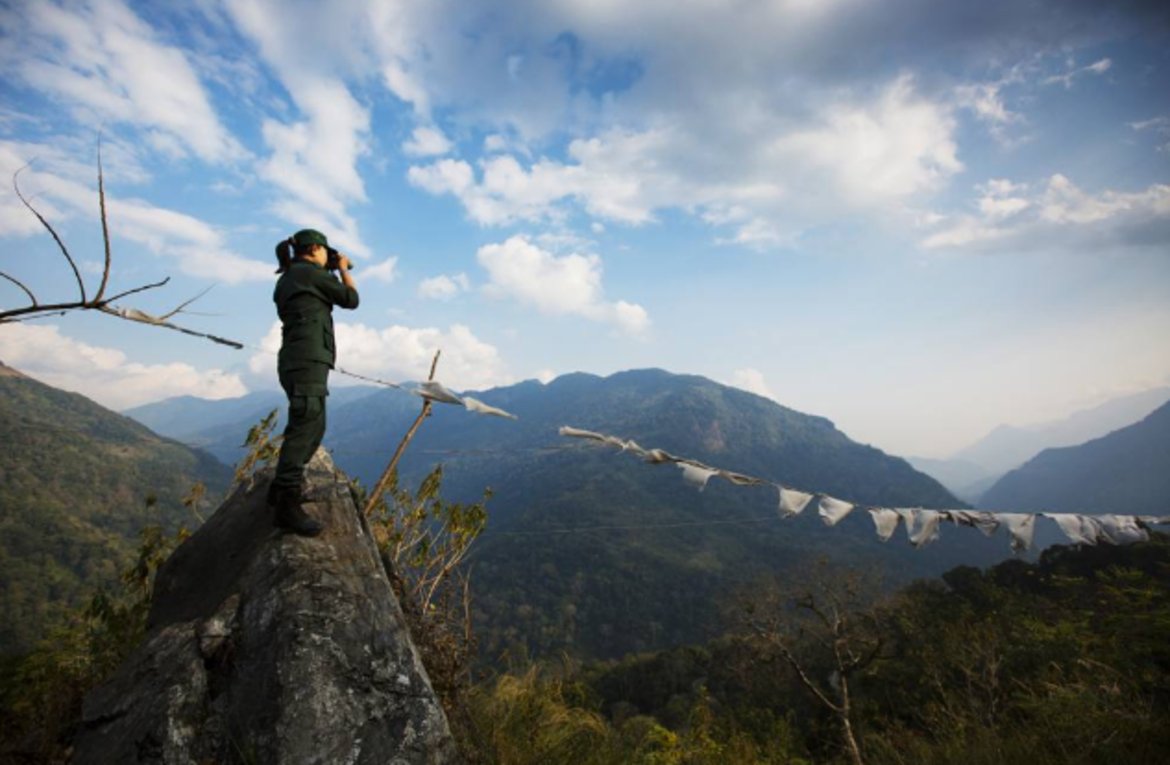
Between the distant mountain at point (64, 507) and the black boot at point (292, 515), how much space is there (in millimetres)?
70209

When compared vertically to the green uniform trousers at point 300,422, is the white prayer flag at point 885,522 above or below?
below

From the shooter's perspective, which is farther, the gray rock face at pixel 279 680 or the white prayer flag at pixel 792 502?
the white prayer flag at pixel 792 502

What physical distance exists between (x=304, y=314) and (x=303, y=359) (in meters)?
0.38

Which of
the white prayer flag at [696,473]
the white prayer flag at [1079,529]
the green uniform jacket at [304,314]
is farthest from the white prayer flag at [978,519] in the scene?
the green uniform jacket at [304,314]

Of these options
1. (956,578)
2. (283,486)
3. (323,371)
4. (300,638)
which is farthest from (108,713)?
(956,578)

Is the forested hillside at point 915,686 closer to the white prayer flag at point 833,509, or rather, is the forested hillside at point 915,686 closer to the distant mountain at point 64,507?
the white prayer flag at point 833,509

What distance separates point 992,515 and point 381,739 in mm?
5699

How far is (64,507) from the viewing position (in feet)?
365

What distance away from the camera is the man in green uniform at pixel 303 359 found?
4.43m

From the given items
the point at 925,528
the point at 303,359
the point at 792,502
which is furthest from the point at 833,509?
the point at 303,359

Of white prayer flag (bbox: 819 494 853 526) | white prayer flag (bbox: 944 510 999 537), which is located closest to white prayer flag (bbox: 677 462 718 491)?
white prayer flag (bbox: 819 494 853 526)

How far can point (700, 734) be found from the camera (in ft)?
23.4

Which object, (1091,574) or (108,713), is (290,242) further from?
(1091,574)

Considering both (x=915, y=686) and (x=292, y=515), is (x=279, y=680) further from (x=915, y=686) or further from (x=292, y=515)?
(x=915, y=686)
